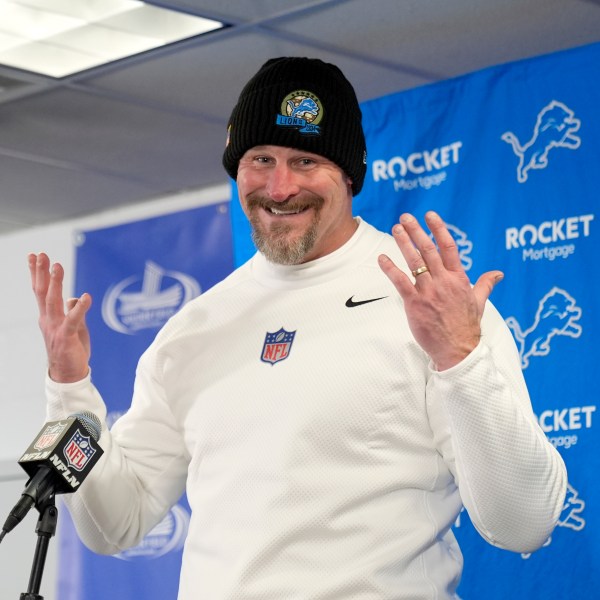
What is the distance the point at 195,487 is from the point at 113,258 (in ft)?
6.76

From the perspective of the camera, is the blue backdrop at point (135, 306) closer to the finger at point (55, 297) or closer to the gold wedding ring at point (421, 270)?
the finger at point (55, 297)

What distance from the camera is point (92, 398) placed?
218 centimetres

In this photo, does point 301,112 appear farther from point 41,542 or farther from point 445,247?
point 41,542

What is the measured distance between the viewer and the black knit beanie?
7.41 feet

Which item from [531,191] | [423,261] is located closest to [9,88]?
[531,191]

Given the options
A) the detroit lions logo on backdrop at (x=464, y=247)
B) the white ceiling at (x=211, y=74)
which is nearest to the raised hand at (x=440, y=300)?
the detroit lions logo on backdrop at (x=464, y=247)

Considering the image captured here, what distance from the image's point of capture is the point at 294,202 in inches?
87.4

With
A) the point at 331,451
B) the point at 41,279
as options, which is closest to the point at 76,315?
the point at 41,279

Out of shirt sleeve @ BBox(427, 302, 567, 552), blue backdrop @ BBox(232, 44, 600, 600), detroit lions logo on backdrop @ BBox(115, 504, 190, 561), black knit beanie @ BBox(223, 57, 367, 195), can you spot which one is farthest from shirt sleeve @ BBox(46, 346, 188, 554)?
detroit lions logo on backdrop @ BBox(115, 504, 190, 561)

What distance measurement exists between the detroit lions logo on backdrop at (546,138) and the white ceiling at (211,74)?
0.71 meters

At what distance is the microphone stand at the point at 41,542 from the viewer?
1617mm

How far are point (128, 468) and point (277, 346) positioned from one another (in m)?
0.38

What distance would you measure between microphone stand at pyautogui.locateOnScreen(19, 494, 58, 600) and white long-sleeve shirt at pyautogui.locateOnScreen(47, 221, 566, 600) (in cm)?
40

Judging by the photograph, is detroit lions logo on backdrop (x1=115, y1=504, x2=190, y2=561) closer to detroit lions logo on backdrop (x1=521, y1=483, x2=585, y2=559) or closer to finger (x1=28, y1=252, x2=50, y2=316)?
detroit lions logo on backdrop (x1=521, y1=483, x2=585, y2=559)
